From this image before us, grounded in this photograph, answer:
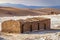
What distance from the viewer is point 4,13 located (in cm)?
1064

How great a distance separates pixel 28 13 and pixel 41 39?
6480 mm

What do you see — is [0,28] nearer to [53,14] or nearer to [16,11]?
[16,11]

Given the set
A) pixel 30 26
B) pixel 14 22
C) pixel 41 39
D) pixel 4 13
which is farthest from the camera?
pixel 4 13

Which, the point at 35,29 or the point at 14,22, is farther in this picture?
the point at 35,29

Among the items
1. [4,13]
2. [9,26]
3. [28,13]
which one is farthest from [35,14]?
[9,26]

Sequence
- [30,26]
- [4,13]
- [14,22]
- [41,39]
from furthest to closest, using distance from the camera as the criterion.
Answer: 1. [4,13]
2. [30,26]
3. [14,22]
4. [41,39]

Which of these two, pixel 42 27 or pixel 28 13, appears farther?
pixel 28 13

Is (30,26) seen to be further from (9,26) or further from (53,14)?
(53,14)

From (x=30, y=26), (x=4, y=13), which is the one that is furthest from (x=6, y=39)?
(x=4, y=13)

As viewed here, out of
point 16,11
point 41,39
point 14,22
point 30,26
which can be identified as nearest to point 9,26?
point 14,22

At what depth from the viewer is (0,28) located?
6.65 meters

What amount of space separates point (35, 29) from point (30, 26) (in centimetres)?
23

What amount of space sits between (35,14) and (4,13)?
1519 millimetres

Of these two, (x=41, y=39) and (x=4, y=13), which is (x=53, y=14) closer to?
(x=4, y=13)
